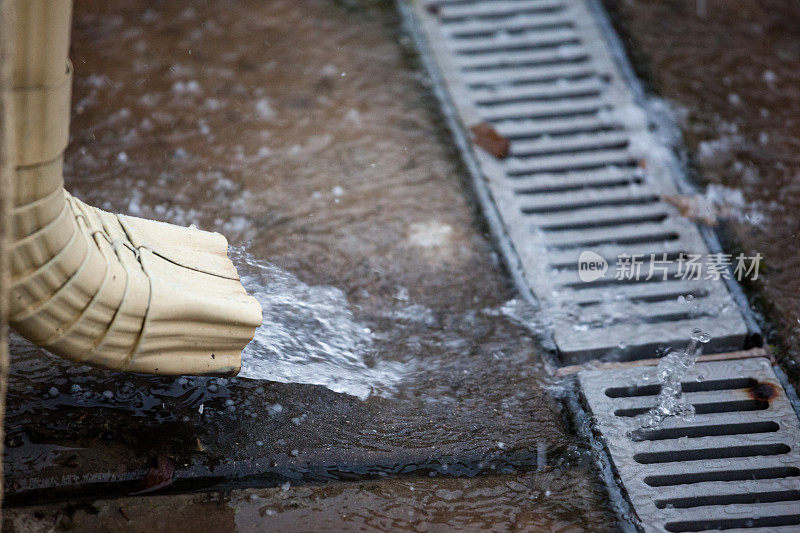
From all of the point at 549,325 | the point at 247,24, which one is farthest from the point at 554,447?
the point at 247,24

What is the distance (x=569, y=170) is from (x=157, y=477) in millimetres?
1579

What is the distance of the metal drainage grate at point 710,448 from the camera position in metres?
1.77

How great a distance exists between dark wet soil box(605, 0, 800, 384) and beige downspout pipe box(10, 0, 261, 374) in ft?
4.67

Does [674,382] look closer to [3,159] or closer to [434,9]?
[3,159]

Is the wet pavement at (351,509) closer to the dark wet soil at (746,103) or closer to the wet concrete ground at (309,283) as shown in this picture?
the wet concrete ground at (309,283)

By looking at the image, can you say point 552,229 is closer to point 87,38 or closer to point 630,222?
point 630,222

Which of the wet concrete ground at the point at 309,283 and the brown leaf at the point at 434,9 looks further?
the brown leaf at the point at 434,9

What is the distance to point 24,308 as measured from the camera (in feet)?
4.76

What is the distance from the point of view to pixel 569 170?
2662 millimetres

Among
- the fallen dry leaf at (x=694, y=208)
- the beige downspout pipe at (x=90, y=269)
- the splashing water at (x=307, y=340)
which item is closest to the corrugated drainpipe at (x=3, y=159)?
the beige downspout pipe at (x=90, y=269)

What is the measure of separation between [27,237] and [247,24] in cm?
194

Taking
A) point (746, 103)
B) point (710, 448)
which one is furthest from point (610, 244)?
point (746, 103)

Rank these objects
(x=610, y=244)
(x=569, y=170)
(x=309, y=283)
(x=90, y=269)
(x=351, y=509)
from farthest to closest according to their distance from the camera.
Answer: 1. (x=569, y=170)
2. (x=610, y=244)
3. (x=309, y=283)
4. (x=351, y=509)
5. (x=90, y=269)

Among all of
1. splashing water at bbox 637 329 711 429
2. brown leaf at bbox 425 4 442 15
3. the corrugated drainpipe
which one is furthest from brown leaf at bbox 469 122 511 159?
the corrugated drainpipe
